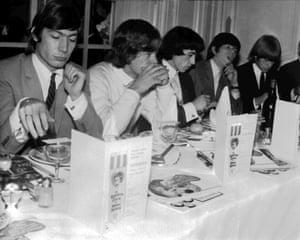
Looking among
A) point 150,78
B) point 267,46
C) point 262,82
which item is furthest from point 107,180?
point 267,46

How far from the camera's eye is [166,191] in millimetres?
1245

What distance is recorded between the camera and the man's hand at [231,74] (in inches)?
109

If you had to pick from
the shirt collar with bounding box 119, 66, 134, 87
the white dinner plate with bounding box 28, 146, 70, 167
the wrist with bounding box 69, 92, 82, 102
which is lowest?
the white dinner plate with bounding box 28, 146, 70, 167

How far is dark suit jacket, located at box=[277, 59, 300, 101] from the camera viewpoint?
2.77 meters

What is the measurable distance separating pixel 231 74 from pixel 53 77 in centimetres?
117

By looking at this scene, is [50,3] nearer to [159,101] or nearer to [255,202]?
[159,101]

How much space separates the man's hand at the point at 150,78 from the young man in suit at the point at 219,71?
0.34 metres

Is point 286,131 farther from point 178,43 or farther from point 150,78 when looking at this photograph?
point 178,43

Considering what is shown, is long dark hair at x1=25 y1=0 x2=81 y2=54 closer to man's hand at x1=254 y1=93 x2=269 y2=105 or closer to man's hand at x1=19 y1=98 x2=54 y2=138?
man's hand at x1=19 y1=98 x2=54 y2=138

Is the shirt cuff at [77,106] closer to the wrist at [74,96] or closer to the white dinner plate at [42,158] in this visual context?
the wrist at [74,96]

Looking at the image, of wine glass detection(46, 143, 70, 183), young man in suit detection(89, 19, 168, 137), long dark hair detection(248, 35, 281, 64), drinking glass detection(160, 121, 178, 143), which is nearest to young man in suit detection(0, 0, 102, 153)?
young man in suit detection(89, 19, 168, 137)

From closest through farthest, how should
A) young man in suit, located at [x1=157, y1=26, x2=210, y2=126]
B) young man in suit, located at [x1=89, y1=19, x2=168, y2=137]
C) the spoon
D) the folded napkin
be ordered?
the folded napkin < the spoon < young man in suit, located at [x1=89, y1=19, x2=168, y2=137] < young man in suit, located at [x1=157, y1=26, x2=210, y2=126]

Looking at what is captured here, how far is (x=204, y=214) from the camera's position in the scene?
3.78ft

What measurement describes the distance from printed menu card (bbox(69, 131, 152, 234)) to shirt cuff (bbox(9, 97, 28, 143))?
67cm
